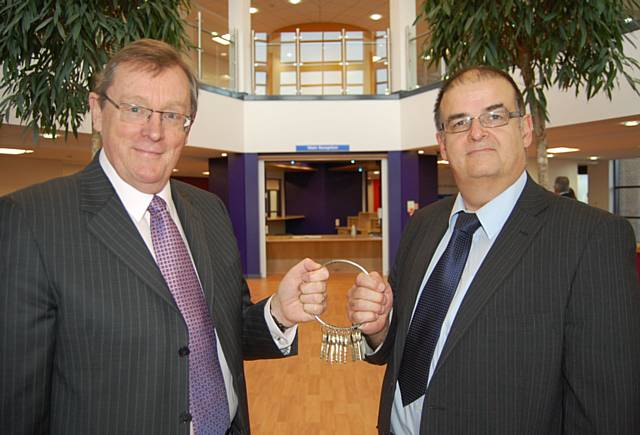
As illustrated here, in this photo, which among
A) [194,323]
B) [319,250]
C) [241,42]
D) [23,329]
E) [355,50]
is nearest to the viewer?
[23,329]

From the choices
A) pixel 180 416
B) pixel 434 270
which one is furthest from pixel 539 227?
pixel 180 416

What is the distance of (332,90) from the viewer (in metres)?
11.5

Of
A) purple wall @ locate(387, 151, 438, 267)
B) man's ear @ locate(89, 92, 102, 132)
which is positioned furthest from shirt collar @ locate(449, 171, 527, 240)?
purple wall @ locate(387, 151, 438, 267)

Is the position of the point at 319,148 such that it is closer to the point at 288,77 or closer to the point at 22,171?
the point at 288,77

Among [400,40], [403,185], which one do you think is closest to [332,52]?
[400,40]

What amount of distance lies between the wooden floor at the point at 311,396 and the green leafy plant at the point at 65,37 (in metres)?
2.74

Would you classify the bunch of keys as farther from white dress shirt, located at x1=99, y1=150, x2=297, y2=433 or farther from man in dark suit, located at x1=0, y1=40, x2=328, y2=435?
white dress shirt, located at x1=99, y1=150, x2=297, y2=433

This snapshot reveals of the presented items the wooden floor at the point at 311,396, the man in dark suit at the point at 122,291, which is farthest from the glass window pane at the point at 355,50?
the man in dark suit at the point at 122,291

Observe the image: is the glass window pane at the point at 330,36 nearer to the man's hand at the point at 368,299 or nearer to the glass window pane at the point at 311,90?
the glass window pane at the point at 311,90

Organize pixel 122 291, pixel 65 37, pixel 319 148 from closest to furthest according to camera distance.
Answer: pixel 122 291 → pixel 65 37 → pixel 319 148

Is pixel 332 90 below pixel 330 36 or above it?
below

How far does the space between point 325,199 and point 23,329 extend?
56.8 ft

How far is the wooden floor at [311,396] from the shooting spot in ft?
12.4

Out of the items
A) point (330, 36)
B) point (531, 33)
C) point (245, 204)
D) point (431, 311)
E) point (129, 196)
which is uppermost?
point (330, 36)
